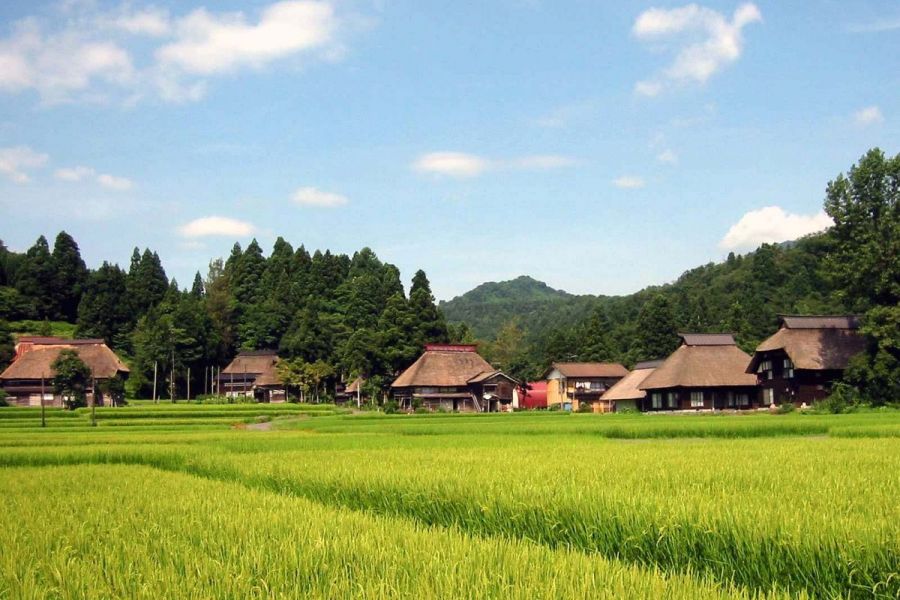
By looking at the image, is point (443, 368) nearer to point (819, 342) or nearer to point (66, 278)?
point (819, 342)

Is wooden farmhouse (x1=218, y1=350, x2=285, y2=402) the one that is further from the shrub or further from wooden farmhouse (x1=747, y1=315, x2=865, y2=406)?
the shrub

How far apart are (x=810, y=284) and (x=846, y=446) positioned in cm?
7548

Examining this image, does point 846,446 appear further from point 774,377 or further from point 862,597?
point 774,377

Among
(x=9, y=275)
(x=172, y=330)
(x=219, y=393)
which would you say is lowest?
(x=219, y=393)

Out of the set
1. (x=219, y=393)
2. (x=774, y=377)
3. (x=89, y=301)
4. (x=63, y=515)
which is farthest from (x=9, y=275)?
(x=63, y=515)

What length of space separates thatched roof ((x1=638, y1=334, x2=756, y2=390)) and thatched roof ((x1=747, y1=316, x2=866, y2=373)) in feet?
13.8

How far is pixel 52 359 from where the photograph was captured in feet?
217

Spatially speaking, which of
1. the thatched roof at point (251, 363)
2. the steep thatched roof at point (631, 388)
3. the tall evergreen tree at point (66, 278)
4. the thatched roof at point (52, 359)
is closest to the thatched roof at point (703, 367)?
the steep thatched roof at point (631, 388)

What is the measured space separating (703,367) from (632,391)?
7952 mm

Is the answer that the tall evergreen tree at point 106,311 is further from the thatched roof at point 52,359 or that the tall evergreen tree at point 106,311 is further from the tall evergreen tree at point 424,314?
the tall evergreen tree at point 424,314

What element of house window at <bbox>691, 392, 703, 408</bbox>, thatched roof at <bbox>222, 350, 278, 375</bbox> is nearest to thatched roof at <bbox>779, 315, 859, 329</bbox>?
house window at <bbox>691, 392, 703, 408</bbox>

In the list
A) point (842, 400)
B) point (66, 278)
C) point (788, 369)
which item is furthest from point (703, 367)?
point (66, 278)

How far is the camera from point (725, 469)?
909 cm

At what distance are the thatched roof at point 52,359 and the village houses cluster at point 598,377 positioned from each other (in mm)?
88
